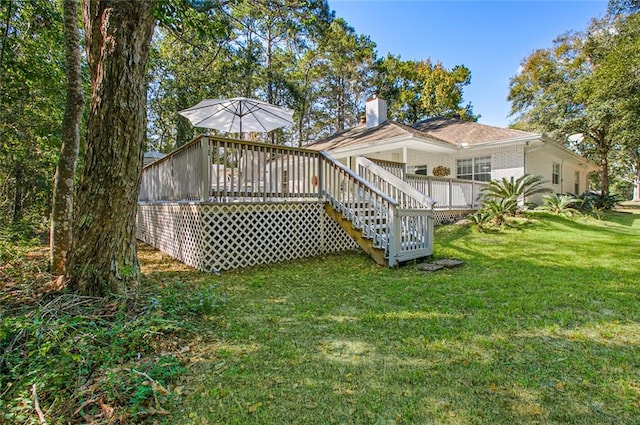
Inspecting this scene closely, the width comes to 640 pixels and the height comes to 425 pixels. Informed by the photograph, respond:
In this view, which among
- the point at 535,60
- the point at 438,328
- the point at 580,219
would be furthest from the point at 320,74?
the point at 438,328

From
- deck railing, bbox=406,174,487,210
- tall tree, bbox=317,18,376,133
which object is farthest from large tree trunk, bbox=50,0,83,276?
tall tree, bbox=317,18,376,133

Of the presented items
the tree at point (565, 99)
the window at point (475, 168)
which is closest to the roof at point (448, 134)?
the window at point (475, 168)

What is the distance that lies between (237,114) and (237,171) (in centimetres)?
320

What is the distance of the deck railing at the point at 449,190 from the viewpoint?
979cm

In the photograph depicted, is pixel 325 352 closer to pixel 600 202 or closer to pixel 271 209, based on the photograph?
pixel 271 209

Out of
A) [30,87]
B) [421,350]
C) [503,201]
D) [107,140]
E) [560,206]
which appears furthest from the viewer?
[560,206]

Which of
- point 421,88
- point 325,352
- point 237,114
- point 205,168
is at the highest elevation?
point 421,88

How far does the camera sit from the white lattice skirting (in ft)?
17.2

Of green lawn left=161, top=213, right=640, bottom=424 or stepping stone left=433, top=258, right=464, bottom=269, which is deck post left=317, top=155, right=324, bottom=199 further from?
stepping stone left=433, top=258, right=464, bottom=269

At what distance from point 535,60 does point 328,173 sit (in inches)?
1072

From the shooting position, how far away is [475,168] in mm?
13828

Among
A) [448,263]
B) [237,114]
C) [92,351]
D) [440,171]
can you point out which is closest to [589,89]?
[440,171]

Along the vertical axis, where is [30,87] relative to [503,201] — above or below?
above

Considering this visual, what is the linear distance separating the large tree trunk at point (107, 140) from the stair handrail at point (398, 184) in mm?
5148
